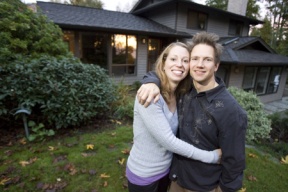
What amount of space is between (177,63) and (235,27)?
17.1 meters

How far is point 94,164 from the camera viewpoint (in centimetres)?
302

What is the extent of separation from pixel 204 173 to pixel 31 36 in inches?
193

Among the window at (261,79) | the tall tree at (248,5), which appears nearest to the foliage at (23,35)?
the window at (261,79)

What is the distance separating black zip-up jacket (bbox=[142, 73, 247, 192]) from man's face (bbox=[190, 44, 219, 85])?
0.42 ft

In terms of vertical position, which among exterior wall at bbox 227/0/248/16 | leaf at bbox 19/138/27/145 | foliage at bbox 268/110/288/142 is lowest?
foliage at bbox 268/110/288/142

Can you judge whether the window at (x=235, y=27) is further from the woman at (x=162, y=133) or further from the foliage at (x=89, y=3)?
the foliage at (x=89, y=3)

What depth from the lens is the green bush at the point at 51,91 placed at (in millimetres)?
3551

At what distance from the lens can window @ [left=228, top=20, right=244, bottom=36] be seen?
15.3 m

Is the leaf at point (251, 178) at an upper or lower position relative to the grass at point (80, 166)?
lower

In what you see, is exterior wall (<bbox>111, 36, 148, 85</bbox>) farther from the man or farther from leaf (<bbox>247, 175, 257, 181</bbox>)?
the man

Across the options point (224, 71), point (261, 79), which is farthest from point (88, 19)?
point (261, 79)

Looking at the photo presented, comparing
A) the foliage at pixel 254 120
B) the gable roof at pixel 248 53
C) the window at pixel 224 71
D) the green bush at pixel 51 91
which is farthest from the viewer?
the window at pixel 224 71

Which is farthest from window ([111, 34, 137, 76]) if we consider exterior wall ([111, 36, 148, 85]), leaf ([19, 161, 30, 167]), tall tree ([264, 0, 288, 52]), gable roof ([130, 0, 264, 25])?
tall tree ([264, 0, 288, 52])

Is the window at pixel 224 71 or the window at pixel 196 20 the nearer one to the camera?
the window at pixel 224 71
